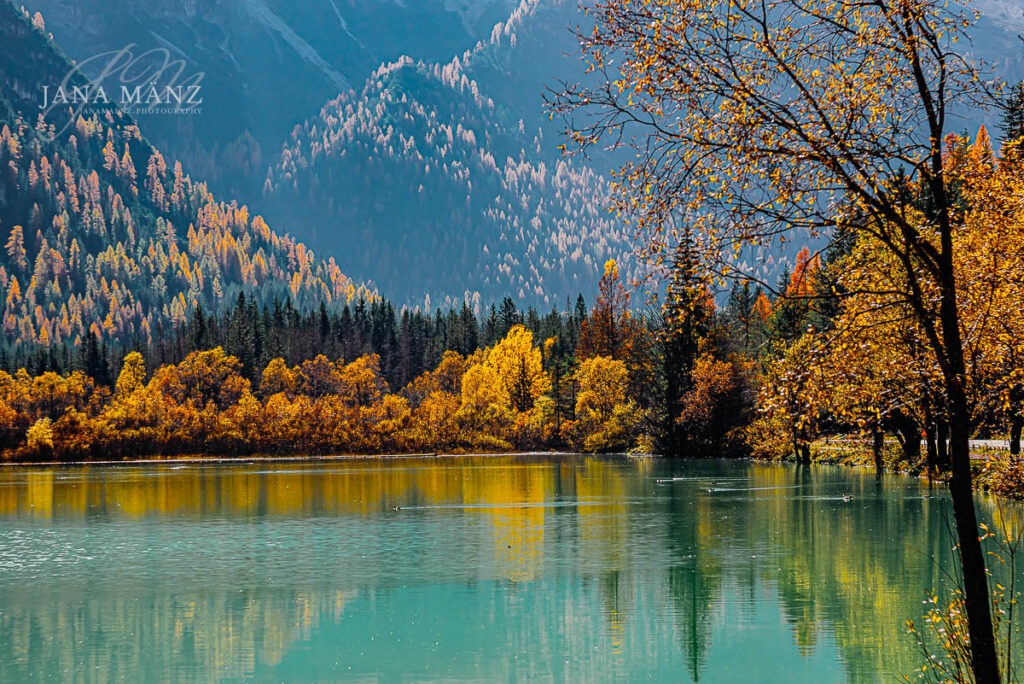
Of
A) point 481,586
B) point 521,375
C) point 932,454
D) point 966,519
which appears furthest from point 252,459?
point 966,519

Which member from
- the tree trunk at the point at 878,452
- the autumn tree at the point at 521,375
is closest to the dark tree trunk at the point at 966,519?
the tree trunk at the point at 878,452

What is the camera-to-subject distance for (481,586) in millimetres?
36781

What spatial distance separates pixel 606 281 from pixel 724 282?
14586cm

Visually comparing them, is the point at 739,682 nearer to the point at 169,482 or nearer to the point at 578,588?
the point at 578,588

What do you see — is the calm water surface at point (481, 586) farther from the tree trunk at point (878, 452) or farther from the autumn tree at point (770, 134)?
the autumn tree at point (770, 134)

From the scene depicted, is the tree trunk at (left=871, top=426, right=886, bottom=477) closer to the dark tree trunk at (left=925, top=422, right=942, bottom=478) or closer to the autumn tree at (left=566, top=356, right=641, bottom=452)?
the dark tree trunk at (left=925, top=422, right=942, bottom=478)

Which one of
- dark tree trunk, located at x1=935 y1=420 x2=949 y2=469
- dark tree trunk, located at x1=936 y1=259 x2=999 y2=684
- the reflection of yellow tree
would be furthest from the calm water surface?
dark tree trunk, located at x1=936 y1=259 x2=999 y2=684

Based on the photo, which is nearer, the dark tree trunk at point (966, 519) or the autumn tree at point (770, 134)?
the dark tree trunk at point (966, 519)

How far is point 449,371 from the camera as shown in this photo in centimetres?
19225

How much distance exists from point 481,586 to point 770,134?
1001 inches

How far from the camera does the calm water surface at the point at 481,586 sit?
2622cm

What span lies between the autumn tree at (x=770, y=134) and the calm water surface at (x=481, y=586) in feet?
41.6

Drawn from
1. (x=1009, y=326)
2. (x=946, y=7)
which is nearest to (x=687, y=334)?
(x=1009, y=326)

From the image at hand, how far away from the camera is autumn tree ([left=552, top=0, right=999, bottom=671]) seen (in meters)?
14.1
